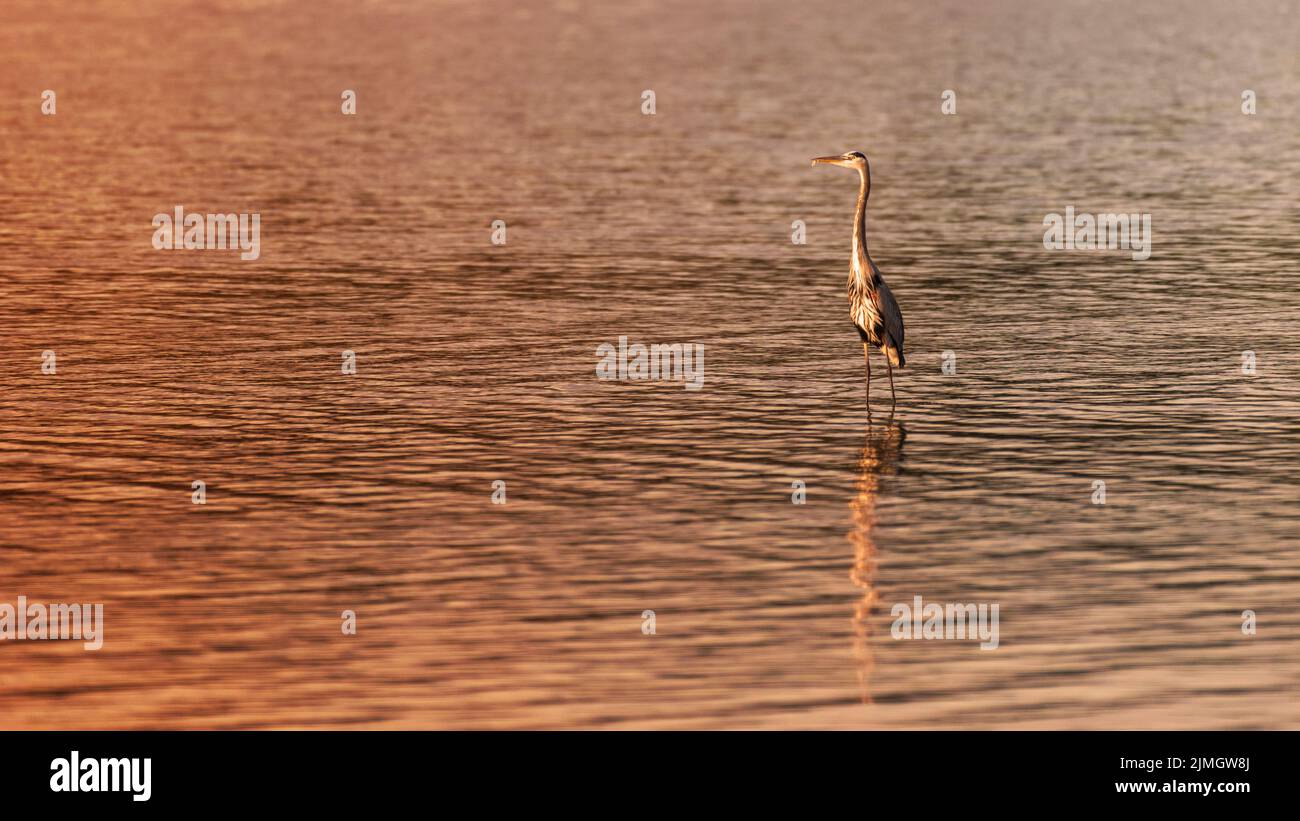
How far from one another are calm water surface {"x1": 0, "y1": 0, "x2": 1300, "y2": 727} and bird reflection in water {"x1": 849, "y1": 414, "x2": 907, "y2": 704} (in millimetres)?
51

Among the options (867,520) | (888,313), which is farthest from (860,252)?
(867,520)

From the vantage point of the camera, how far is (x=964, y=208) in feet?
146

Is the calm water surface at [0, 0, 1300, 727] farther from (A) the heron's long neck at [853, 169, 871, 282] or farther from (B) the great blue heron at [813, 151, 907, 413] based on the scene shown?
(A) the heron's long neck at [853, 169, 871, 282]

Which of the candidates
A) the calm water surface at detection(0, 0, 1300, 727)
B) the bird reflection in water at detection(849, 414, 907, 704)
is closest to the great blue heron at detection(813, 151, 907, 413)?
the calm water surface at detection(0, 0, 1300, 727)

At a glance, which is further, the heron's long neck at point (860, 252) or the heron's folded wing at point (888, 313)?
the heron's long neck at point (860, 252)

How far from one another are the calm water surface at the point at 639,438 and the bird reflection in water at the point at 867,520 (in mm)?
51

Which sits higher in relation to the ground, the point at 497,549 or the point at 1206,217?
the point at 1206,217

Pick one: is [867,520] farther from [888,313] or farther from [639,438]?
[888,313]

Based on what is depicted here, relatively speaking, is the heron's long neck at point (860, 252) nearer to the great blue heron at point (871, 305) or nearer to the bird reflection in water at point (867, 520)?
the great blue heron at point (871, 305)

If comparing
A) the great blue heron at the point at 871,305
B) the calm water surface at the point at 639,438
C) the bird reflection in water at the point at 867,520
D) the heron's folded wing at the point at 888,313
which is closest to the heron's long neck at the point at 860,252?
the great blue heron at the point at 871,305

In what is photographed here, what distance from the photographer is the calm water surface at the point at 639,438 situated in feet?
51.8
